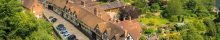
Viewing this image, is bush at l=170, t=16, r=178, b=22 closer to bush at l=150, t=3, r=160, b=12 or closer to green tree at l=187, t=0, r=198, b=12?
bush at l=150, t=3, r=160, b=12

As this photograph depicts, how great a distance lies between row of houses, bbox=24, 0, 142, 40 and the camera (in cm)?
4538

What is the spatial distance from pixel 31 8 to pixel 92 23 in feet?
61.3

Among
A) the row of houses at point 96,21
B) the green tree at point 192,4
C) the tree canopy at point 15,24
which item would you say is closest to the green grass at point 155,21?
the row of houses at point 96,21

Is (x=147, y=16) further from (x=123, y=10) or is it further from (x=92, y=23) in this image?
(x=92, y=23)

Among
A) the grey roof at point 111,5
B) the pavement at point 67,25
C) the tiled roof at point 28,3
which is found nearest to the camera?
the pavement at point 67,25

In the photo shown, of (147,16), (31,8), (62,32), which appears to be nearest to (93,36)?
(62,32)

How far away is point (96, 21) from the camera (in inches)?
2028

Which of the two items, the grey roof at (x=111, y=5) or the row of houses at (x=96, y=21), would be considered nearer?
the row of houses at (x=96, y=21)

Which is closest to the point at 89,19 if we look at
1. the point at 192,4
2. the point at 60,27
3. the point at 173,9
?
the point at 60,27

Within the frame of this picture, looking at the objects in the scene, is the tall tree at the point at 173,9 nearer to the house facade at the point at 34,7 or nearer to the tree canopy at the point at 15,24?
the house facade at the point at 34,7

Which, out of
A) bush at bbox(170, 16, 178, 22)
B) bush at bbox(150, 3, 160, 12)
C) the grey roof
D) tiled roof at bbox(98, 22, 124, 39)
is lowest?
bush at bbox(170, 16, 178, 22)

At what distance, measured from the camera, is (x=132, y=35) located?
46.0 metres

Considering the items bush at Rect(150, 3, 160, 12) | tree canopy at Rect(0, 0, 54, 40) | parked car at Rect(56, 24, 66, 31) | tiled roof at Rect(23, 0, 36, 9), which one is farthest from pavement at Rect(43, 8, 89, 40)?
bush at Rect(150, 3, 160, 12)

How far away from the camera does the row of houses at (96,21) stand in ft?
149
